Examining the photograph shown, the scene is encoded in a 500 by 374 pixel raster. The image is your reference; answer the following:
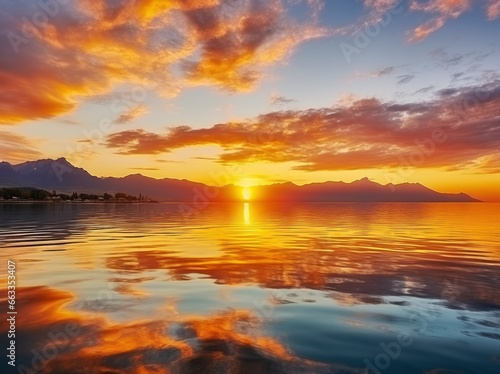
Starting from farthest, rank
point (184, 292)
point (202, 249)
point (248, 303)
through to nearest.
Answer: point (202, 249) < point (184, 292) < point (248, 303)

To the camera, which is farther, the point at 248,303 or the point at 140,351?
the point at 248,303

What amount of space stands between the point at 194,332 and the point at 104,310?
4.04 meters

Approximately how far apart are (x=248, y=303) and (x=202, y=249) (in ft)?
50.8

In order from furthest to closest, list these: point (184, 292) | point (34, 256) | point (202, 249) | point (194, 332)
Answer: point (202, 249), point (34, 256), point (184, 292), point (194, 332)

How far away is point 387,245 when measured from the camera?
31.4m

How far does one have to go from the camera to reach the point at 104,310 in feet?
39.6

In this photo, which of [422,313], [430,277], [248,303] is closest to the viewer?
[422,313]

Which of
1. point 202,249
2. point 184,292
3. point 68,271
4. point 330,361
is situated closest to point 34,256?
point 68,271

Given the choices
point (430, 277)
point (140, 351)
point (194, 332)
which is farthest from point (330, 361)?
point (430, 277)

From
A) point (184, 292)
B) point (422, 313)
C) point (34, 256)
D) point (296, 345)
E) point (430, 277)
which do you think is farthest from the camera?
point (34, 256)

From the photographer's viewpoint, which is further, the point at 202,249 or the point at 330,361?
the point at 202,249

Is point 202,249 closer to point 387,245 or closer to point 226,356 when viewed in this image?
point 387,245

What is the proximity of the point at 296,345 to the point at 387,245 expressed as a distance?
980 inches

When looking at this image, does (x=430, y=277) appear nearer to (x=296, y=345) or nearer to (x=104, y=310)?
(x=296, y=345)
